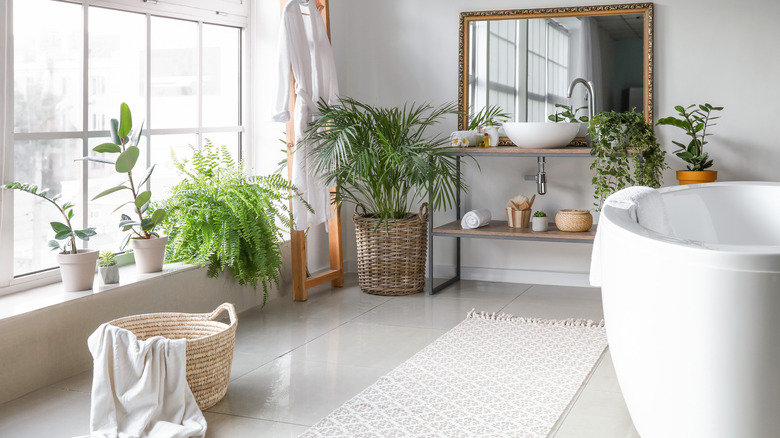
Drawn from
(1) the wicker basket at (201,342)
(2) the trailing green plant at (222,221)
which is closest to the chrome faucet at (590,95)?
(2) the trailing green plant at (222,221)

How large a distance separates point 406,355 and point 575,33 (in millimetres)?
2408

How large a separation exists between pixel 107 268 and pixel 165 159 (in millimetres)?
961

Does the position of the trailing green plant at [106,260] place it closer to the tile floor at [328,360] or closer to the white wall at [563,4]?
the tile floor at [328,360]

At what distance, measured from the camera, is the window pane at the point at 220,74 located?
4.57 m

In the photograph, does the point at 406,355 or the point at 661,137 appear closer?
the point at 406,355

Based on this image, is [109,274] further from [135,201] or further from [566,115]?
[566,115]

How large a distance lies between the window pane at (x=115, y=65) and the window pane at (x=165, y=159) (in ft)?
0.62

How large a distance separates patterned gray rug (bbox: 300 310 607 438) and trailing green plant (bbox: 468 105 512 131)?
142 cm

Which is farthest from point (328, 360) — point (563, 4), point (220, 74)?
point (563, 4)

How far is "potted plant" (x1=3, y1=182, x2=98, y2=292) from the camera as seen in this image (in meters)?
3.21

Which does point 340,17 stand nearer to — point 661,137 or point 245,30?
point 245,30

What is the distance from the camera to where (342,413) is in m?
2.77

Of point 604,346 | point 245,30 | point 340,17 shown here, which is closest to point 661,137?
point 604,346

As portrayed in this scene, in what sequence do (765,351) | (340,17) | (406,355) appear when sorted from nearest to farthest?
(765,351)
(406,355)
(340,17)
